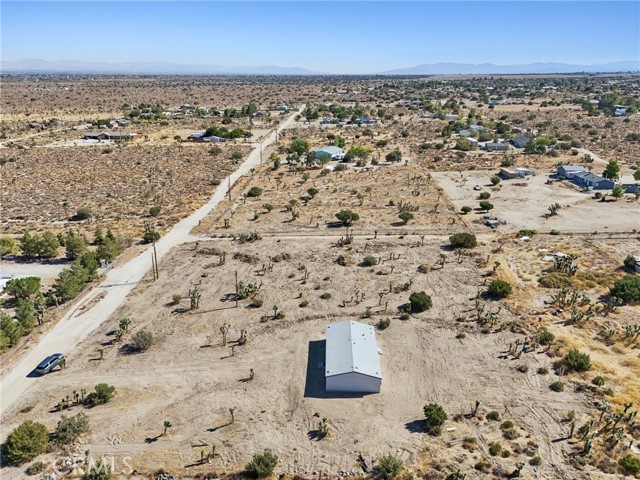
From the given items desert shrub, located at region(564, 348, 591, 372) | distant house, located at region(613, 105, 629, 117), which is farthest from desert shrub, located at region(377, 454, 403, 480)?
distant house, located at region(613, 105, 629, 117)

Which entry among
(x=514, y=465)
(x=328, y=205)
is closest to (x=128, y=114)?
(x=328, y=205)

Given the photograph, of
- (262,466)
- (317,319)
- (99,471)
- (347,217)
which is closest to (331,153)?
(347,217)

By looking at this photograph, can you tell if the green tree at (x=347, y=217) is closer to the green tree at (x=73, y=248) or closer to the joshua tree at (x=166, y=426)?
the green tree at (x=73, y=248)

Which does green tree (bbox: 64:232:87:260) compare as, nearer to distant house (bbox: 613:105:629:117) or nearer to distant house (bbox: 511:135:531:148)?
distant house (bbox: 511:135:531:148)

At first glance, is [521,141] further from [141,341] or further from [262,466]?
[262,466]

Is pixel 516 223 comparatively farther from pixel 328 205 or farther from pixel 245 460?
pixel 245 460

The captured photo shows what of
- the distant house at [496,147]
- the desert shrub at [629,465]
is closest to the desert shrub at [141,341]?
the desert shrub at [629,465]
